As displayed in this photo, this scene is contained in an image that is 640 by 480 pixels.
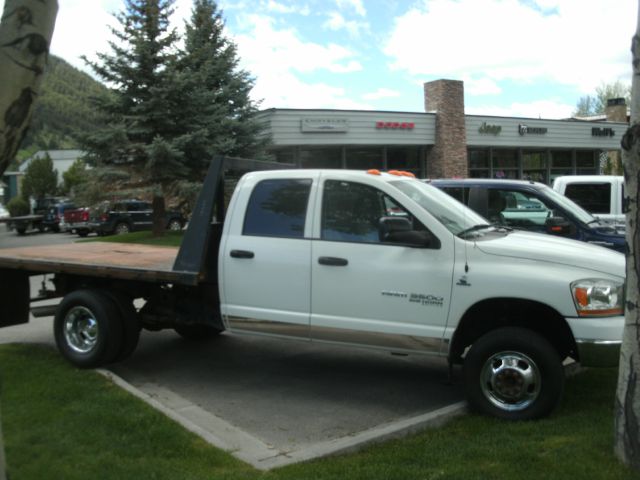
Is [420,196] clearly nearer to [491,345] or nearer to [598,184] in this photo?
[491,345]

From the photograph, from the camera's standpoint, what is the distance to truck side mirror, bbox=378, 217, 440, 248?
16.7 ft

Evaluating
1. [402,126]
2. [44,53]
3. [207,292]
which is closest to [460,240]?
[207,292]

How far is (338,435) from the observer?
4.90 metres

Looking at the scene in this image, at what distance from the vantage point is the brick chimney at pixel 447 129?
27.8 m

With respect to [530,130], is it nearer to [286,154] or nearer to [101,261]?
[286,154]

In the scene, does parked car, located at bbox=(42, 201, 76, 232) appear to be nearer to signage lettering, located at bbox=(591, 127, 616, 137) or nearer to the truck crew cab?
signage lettering, located at bbox=(591, 127, 616, 137)

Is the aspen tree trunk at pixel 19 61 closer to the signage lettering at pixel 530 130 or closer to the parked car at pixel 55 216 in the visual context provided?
the signage lettering at pixel 530 130

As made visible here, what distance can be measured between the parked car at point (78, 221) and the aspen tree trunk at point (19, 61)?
27.8 metres

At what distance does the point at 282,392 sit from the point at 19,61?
4.04 metres

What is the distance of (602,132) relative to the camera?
34000mm

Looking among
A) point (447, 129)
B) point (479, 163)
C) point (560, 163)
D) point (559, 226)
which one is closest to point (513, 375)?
point (559, 226)

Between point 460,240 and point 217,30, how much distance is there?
22.5 m

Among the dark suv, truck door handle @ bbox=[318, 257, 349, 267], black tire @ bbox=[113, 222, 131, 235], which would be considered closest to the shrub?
the dark suv

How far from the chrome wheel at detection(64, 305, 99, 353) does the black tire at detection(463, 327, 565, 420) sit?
147 inches
